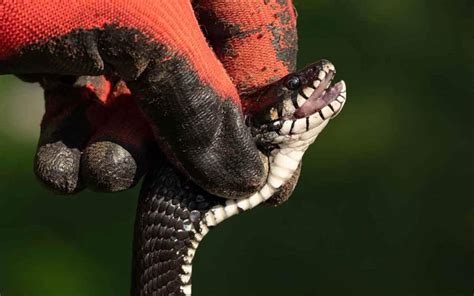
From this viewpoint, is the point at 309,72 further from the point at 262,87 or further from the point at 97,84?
the point at 97,84

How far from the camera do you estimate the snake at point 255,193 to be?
1.32 metres

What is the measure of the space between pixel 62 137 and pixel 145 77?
1.08 feet

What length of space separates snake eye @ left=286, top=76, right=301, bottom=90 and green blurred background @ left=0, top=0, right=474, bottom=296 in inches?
71.5

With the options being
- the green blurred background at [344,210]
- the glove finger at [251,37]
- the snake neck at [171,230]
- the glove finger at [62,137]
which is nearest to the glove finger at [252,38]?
the glove finger at [251,37]

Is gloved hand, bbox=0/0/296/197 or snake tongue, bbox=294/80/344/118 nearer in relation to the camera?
gloved hand, bbox=0/0/296/197

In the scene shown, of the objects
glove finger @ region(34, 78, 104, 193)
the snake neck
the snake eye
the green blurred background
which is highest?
the snake eye

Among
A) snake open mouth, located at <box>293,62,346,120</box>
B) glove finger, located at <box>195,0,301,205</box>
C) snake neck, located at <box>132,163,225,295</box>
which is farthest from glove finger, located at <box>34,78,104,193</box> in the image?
snake open mouth, located at <box>293,62,346,120</box>

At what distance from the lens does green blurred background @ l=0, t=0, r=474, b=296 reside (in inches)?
122

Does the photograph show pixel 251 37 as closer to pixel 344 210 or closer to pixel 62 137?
pixel 62 137

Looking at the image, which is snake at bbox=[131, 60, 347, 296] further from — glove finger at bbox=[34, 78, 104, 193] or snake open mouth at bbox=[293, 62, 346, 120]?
glove finger at bbox=[34, 78, 104, 193]

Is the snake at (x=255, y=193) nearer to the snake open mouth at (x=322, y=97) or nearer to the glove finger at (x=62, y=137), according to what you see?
the snake open mouth at (x=322, y=97)

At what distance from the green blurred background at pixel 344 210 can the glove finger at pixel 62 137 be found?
1619mm

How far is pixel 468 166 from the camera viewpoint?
11.3 feet

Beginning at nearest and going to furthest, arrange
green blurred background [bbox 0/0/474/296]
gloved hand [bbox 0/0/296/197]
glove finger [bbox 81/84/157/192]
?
gloved hand [bbox 0/0/296/197]
glove finger [bbox 81/84/157/192]
green blurred background [bbox 0/0/474/296]
